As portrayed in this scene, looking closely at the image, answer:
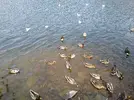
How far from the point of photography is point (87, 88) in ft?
62.5

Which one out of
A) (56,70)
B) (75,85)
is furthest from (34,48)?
(75,85)

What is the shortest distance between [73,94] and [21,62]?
30.6 ft

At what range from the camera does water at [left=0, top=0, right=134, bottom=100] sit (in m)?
20.0

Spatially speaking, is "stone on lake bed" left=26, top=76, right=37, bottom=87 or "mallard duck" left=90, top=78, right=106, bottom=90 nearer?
"mallard duck" left=90, top=78, right=106, bottom=90

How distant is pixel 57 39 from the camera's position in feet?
96.7

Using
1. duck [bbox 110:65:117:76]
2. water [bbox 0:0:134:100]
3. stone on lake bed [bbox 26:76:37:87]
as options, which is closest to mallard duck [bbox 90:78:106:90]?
water [bbox 0:0:134:100]

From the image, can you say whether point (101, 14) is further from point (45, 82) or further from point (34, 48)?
point (45, 82)

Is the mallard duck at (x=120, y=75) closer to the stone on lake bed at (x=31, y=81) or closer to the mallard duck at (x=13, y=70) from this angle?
the stone on lake bed at (x=31, y=81)

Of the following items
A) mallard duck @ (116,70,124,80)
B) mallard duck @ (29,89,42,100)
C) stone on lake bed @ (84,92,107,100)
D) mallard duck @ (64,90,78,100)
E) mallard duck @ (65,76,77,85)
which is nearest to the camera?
mallard duck @ (29,89,42,100)

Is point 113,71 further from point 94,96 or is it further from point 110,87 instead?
point 94,96

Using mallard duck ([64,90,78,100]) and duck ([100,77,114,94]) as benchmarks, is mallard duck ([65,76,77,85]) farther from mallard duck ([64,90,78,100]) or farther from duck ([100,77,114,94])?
duck ([100,77,114,94])

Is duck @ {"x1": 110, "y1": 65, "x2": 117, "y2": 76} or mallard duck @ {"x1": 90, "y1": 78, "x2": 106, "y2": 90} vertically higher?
duck @ {"x1": 110, "y1": 65, "x2": 117, "y2": 76}

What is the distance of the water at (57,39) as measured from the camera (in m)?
20.0

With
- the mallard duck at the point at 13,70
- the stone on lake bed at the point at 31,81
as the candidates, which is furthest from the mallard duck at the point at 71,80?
the mallard duck at the point at 13,70
